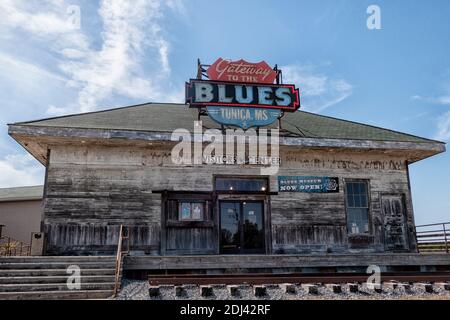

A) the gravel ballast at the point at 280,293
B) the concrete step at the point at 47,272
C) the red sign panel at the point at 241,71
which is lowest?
the gravel ballast at the point at 280,293

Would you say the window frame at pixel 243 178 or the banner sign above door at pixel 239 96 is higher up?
the banner sign above door at pixel 239 96

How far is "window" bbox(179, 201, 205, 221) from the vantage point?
13.4 meters

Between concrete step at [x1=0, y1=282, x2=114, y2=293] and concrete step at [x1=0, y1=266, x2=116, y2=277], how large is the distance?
1.90 feet

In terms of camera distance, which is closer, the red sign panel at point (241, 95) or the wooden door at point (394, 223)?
the red sign panel at point (241, 95)

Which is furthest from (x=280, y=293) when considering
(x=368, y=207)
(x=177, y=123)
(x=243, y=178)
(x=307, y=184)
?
(x=177, y=123)

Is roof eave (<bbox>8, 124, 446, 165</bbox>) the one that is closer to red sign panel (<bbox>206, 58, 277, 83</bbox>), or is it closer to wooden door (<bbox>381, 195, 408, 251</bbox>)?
wooden door (<bbox>381, 195, 408, 251</bbox>)

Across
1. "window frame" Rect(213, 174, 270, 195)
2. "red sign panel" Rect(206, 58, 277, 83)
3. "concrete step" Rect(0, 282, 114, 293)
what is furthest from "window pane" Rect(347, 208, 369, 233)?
"concrete step" Rect(0, 282, 114, 293)

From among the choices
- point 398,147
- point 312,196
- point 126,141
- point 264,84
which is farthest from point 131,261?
point 398,147

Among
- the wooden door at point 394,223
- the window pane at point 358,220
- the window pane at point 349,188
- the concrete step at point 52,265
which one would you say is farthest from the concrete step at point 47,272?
the wooden door at point 394,223

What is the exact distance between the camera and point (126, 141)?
12969 millimetres

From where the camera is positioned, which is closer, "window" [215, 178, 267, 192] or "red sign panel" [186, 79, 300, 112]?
"window" [215, 178, 267, 192]

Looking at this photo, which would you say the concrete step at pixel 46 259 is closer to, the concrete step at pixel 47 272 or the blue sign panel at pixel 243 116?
the concrete step at pixel 47 272

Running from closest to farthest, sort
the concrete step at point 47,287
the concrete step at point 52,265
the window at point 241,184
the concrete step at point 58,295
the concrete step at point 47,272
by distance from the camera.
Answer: the concrete step at point 58,295, the concrete step at point 47,287, the concrete step at point 47,272, the concrete step at point 52,265, the window at point 241,184

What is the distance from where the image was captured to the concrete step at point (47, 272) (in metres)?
9.30
